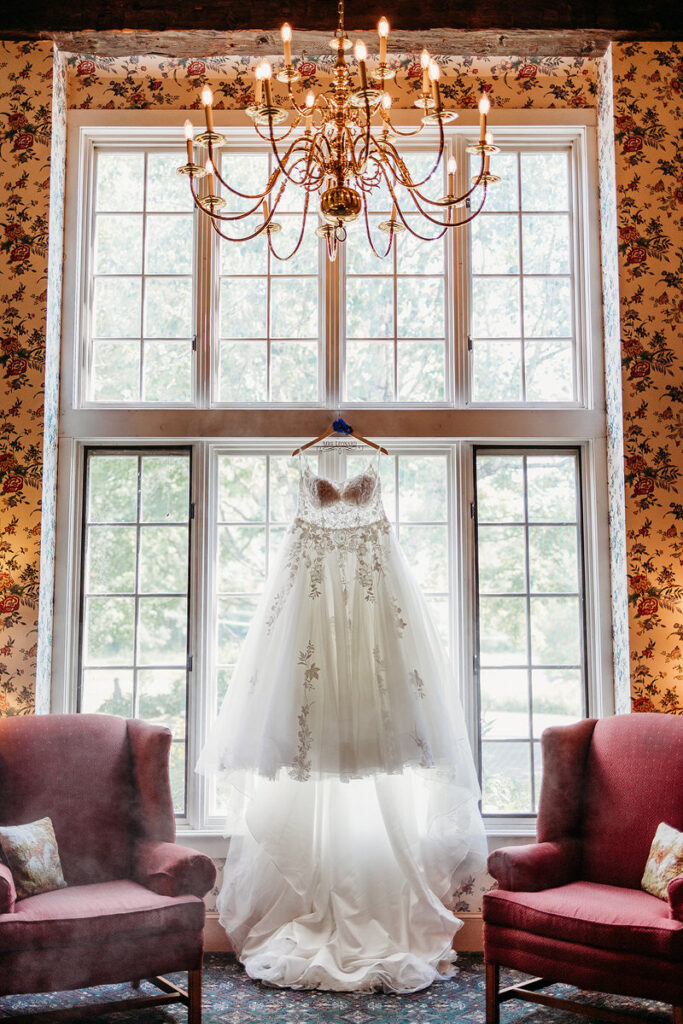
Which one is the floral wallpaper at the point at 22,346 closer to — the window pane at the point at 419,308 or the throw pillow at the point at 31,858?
the throw pillow at the point at 31,858

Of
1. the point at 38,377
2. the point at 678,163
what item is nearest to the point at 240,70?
the point at 38,377

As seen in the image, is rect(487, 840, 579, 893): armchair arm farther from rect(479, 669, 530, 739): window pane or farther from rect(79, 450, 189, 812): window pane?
rect(79, 450, 189, 812): window pane

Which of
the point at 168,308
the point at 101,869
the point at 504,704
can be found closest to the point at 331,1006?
the point at 101,869

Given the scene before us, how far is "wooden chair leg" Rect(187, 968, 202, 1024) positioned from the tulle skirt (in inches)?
15.4

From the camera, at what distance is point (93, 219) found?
4.37 m

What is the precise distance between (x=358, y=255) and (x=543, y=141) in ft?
3.48

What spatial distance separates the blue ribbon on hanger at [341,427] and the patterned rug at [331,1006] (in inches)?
87.0

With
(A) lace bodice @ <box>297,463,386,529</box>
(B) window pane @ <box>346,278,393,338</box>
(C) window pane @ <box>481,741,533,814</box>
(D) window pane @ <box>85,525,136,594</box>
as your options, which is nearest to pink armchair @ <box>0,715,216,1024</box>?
(D) window pane @ <box>85,525,136,594</box>

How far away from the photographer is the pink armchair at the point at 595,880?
9.23ft

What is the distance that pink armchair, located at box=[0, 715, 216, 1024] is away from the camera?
9.42ft

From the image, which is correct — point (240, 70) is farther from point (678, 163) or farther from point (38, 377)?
point (678, 163)

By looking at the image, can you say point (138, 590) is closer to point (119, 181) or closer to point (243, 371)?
point (243, 371)

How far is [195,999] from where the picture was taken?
305 centimetres

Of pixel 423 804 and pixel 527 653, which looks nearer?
pixel 423 804
